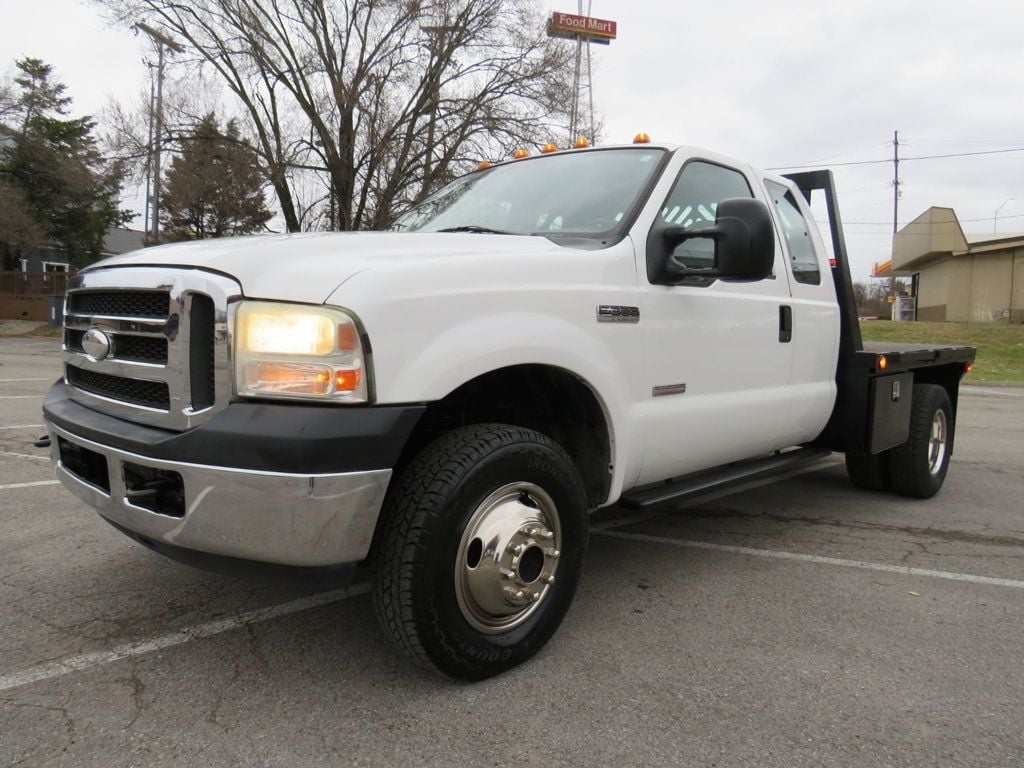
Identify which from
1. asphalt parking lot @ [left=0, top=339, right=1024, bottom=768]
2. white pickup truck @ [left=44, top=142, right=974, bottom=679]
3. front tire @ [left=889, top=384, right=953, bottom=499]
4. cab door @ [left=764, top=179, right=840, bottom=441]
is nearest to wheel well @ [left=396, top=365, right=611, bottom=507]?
white pickup truck @ [left=44, top=142, right=974, bottom=679]

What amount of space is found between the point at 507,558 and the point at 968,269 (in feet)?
120

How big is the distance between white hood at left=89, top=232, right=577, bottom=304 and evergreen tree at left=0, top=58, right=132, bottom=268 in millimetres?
31633

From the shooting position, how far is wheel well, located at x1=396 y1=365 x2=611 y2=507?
8.82ft

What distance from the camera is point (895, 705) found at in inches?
95.3

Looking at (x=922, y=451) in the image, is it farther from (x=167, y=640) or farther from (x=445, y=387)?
(x=167, y=640)

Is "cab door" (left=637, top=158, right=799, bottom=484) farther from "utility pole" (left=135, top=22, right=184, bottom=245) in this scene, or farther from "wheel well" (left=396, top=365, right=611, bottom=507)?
"utility pole" (left=135, top=22, right=184, bottom=245)

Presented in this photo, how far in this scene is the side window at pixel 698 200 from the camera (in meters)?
3.34

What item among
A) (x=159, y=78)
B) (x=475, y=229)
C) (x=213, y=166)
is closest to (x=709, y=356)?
(x=475, y=229)

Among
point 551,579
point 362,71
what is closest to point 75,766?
point 551,579

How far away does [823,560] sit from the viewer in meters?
3.88

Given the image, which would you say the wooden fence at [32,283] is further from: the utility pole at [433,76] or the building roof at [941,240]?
the building roof at [941,240]

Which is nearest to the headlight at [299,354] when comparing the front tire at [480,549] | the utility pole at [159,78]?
the front tire at [480,549]

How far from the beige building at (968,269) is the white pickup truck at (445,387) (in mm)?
32814

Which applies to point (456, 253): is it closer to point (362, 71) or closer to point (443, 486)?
point (443, 486)
